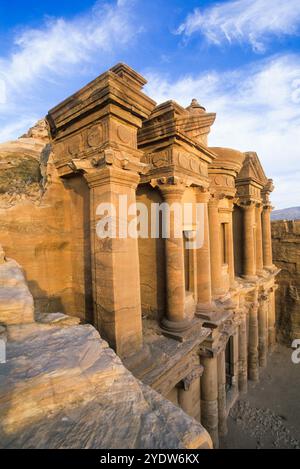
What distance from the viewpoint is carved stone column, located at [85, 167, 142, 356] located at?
14.6ft

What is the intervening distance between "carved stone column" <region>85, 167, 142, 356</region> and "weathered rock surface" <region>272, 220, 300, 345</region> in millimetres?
17965

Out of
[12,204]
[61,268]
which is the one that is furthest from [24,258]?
[12,204]

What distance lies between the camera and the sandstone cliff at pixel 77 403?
4.41 feet

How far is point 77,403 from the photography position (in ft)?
5.32

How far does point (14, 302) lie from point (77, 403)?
58.4 inches

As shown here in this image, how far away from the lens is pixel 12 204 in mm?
5188

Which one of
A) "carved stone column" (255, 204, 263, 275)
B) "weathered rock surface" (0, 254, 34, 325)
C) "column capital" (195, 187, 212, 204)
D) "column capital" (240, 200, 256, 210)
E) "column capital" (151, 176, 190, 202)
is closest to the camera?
"weathered rock surface" (0, 254, 34, 325)

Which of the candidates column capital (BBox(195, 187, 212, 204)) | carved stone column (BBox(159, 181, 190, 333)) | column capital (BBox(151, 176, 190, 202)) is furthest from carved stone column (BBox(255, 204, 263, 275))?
column capital (BBox(151, 176, 190, 202))

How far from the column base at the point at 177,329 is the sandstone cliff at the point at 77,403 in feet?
14.2

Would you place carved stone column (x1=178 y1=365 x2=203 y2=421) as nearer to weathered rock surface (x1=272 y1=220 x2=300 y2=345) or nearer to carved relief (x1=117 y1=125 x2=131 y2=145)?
carved relief (x1=117 y1=125 x2=131 y2=145)

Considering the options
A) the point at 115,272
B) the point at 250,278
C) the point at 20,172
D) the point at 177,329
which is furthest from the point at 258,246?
the point at 20,172

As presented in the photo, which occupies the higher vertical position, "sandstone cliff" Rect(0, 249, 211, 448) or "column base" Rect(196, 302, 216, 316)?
"sandstone cliff" Rect(0, 249, 211, 448)
